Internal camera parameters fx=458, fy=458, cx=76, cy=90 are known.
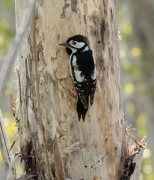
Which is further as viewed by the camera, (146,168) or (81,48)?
(146,168)

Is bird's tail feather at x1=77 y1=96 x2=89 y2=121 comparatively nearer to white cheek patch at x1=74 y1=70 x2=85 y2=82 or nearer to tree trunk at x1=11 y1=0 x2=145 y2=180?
tree trunk at x1=11 y1=0 x2=145 y2=180

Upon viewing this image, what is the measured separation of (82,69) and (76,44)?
169mm

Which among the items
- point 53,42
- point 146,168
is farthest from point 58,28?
point 146,168

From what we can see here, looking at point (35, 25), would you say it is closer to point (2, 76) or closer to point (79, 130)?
point (79, 130)

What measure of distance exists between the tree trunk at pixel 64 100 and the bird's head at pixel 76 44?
0.20ft

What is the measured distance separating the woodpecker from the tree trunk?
0.08m

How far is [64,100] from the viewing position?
9.98 ft

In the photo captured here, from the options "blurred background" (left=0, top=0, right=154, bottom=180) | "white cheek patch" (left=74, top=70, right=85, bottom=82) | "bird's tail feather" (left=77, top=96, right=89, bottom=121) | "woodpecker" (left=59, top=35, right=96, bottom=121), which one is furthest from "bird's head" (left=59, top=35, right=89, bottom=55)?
"blurred background" (left=0, top=0, right=154, bottom=180)

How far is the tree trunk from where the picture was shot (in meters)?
3.05

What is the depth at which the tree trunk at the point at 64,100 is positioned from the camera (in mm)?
3049

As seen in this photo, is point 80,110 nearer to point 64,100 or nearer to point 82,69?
point 64,100

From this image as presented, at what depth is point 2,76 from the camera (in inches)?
51.1

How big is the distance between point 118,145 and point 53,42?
857 millimetres

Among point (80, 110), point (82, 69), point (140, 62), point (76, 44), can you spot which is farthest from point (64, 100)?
point (140, 62)
